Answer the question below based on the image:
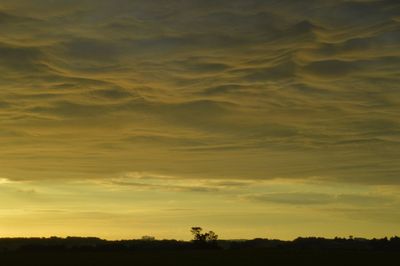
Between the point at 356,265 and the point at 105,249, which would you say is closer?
the point at 356,265

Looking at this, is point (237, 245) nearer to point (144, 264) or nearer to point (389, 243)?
point (389, 243)

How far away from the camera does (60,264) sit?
278 ft

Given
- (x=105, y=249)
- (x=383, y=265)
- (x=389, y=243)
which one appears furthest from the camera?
(x=389, y=243)

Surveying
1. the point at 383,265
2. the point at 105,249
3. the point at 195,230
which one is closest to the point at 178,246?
the point at 195,230

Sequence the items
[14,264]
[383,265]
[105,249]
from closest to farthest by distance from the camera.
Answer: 1. [383,265]
2. [14,264]
3. [105,249]

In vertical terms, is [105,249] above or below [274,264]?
above

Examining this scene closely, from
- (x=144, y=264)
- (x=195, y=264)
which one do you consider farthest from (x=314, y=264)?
(x=144, y=264)

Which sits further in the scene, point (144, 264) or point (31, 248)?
point (31, 248)

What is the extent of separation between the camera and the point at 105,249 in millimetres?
148750

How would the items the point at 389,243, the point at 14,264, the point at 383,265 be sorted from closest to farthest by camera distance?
the point at 383,265, the point at 14,264, the point at 389,243

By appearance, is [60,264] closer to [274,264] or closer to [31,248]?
[274,264]

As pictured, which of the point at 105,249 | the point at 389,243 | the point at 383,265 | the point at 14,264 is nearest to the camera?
the point at 383,265

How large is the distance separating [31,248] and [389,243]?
8380cm

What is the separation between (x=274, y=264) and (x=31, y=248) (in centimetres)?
8754
